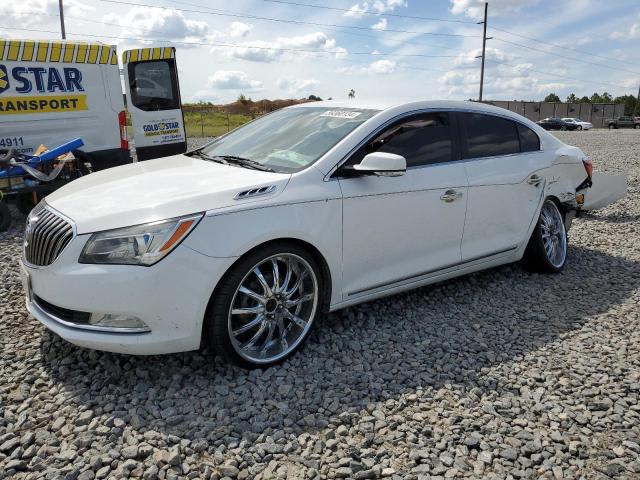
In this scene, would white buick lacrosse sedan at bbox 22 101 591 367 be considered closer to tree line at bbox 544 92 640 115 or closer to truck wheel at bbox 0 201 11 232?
truck wheel at bbox 0 201 11 232

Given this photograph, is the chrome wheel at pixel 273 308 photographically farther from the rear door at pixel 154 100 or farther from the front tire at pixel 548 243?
the rear door at pixel 154 100

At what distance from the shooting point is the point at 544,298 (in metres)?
4.62

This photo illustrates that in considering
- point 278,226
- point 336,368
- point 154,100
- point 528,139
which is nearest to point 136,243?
point 278,226

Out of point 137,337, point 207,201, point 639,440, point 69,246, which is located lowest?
point 639,440

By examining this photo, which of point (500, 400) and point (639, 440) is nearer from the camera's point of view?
point (639, 440)

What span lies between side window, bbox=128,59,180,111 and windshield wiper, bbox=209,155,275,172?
862 cm

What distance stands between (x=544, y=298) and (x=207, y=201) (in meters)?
3.13

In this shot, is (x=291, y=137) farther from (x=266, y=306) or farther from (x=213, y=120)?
(x=213, y=120)

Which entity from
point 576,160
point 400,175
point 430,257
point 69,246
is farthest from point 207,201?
point 576,160

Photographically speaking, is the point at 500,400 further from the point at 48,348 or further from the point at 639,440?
the point at 48,348

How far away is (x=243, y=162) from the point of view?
12.3ft

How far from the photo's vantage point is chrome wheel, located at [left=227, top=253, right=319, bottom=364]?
3.14 meters

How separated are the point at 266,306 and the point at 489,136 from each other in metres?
2.53

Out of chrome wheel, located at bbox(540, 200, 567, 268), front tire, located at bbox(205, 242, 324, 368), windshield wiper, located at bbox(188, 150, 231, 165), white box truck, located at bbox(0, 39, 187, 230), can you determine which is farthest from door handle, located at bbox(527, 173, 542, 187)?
white box truck, located at bbox(0, 39, 187, 230)
